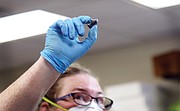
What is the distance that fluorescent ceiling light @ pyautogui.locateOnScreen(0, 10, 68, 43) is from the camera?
389cm

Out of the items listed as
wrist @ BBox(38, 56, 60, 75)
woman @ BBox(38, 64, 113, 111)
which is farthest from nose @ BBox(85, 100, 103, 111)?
wrist @ BBox(38, 56, 60, 75)

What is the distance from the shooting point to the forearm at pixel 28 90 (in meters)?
1.32

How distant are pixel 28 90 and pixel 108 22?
10.6 feet

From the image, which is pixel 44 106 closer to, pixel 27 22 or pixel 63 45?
pixel 63 45

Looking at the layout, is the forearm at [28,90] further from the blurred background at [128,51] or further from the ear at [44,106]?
the blurred background at [128,51]

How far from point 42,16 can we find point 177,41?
82.6 inches

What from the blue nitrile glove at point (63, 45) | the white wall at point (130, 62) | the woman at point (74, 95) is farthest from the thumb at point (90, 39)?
the white wall at point (130, 62)

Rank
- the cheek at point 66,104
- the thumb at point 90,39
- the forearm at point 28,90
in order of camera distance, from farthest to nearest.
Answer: the cheek at point 66,104
the thumb at point 90,39
the forearm at point 28,90

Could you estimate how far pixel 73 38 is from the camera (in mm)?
1438

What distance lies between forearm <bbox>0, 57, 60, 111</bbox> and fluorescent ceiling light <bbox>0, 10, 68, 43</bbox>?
98.9 inches

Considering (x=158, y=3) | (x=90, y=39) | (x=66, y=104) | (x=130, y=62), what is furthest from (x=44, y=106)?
(x=130, y=62)

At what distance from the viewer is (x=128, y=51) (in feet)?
18.7

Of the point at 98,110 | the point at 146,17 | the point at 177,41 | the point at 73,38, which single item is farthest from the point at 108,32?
the point at 73,38

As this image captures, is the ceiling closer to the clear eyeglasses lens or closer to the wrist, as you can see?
the clear eyeglasses lens
